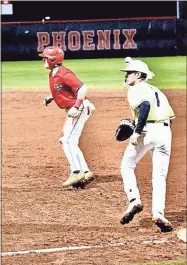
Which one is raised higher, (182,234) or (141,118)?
(141,118)

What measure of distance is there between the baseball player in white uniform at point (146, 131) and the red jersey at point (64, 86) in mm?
698

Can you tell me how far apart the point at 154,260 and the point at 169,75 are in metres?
9.24

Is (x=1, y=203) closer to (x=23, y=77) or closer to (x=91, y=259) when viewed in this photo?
(x=91, y=259)

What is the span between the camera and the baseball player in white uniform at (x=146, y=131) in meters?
4.49

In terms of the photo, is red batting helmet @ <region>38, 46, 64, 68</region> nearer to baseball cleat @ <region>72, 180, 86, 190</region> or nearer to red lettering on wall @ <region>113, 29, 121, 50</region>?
baseball cleat @ <region>72, 180, 86, 190</region>

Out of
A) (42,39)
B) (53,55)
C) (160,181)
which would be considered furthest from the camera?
(42,39)

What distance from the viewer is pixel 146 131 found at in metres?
4.62

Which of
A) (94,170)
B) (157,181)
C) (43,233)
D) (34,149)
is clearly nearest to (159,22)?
(34,149)

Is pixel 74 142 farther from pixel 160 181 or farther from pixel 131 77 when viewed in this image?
pixel 131 77

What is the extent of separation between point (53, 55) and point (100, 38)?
11214 mm

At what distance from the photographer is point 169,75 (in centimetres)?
1449

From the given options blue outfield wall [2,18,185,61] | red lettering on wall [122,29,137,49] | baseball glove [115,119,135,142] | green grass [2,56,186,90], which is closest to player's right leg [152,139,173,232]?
baseball glove [115,119,135,142]


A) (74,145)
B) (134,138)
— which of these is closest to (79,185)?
(74,145)

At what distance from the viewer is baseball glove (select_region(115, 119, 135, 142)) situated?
4.58 meters
